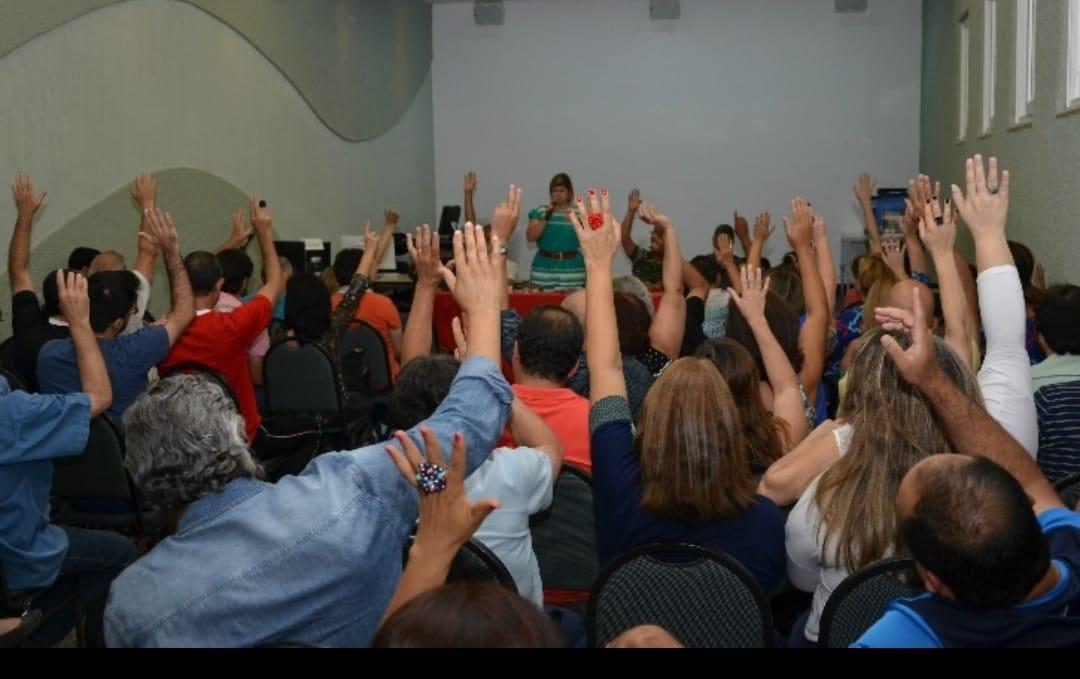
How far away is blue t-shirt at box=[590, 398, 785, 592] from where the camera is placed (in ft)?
7.71

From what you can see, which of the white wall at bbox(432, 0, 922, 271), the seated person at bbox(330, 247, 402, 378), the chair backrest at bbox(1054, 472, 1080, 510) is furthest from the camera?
the white wall at bbox(432, 0, 922, 271)

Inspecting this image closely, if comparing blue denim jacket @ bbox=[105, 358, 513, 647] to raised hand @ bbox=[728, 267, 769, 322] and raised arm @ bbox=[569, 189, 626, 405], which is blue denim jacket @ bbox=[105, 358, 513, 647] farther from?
raised hand @ bbox=[728, 267, 769, 322]

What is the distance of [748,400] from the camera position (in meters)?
3.03

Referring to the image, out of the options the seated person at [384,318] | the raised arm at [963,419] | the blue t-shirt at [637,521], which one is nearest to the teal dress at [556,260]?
the seated person at [384,318]

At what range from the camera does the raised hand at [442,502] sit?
5.11 feet

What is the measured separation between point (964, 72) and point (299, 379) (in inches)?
268

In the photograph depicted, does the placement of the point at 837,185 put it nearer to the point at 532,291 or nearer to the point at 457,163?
the point at 457,163

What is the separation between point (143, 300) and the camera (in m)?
4.64

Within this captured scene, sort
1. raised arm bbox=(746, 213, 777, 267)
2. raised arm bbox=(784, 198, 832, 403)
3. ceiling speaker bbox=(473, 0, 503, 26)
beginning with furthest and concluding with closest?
1. ceiling speaker bbox=(473, 0, 503, 26)
2. raised arm bbox=(746, 213, 777, 267)
3. raised arm bbox=(784, 198, 832, 403)

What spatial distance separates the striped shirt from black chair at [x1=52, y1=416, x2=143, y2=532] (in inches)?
104

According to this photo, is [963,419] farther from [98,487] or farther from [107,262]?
[107,262]

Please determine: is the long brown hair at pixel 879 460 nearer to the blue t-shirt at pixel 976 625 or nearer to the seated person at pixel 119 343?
the blue t-shirt at pixel 976 625

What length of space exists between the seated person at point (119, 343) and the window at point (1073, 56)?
4052 millimetres

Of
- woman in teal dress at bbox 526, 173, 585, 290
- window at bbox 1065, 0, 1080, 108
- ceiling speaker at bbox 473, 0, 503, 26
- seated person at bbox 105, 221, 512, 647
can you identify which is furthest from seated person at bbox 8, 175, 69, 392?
ceiling speaker at bbox 473, 0, 503, 26
